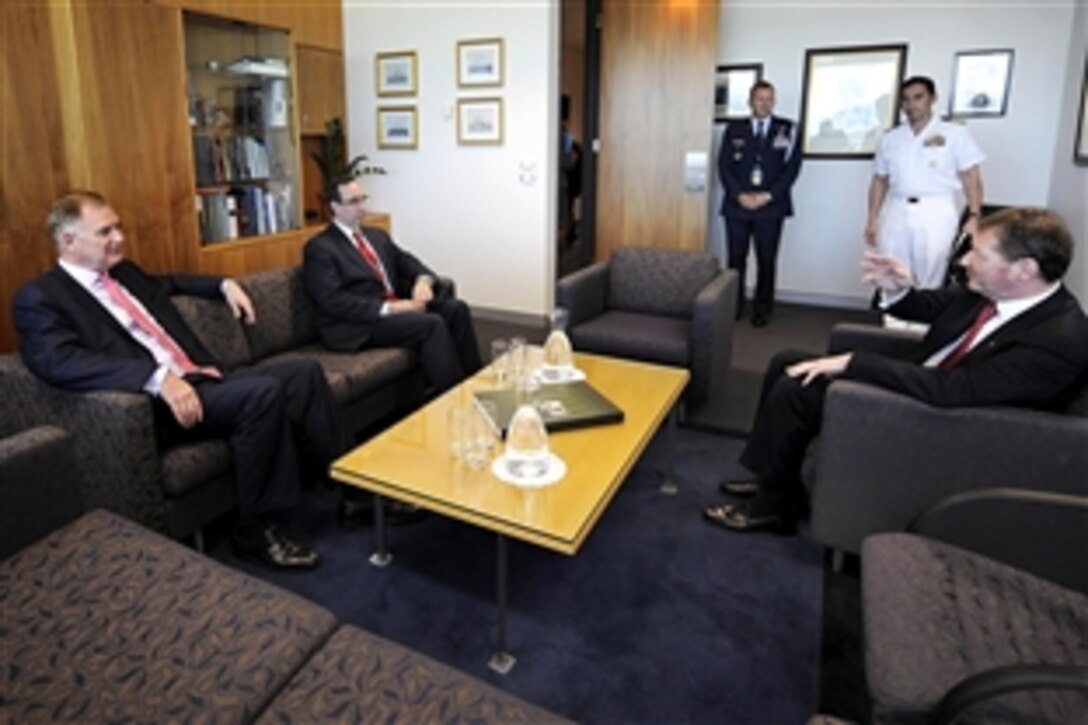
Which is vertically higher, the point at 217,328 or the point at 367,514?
the point at 217,328

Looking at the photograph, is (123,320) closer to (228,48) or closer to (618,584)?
(618,584)

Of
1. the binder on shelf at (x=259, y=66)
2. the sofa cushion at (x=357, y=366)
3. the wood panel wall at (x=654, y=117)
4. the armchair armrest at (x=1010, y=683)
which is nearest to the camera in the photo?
the armchair armrest at (x=1010, y=683)

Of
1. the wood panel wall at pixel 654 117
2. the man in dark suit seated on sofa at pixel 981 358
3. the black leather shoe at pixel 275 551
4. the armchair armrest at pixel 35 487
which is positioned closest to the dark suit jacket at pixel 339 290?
the black leather shoe at pixel 275 551

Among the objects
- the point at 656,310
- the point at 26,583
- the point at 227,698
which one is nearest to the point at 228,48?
the point at 656,310

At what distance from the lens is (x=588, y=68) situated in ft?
18.7

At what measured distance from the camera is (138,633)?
1.37 meters

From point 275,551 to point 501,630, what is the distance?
85cm

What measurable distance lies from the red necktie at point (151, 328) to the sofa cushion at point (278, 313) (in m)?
0.53

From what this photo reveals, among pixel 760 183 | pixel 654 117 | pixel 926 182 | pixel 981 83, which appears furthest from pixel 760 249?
pixel 981 83

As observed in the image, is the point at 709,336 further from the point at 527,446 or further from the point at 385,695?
the point at 385,695

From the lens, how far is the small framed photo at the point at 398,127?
5328 millimetres

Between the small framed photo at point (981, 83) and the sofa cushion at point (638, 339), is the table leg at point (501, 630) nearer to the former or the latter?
the sofa cushion at point (638, 339)

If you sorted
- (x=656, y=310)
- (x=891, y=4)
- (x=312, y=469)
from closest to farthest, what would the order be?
(x=312, y=469), (x=656, y=310), (x=891, y=4)

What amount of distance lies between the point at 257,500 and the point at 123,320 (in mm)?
763
